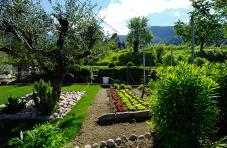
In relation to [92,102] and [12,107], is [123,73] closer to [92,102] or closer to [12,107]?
[92,102]

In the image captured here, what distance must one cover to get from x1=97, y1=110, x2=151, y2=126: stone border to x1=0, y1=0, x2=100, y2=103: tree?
11.3 ft

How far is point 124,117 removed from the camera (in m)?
12.7

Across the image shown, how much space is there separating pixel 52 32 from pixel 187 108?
11.3 meters

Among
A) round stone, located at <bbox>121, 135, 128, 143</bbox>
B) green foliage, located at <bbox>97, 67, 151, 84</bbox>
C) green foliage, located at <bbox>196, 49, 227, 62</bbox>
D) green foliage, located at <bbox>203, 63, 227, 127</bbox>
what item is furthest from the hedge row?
green foliage, located at <bbox>203, 63, 227, 127</bbox>

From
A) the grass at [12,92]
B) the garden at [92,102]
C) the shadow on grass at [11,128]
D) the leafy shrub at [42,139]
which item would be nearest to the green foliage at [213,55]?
the garden at [92,102]

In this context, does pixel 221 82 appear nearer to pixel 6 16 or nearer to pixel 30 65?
pixel 6 16

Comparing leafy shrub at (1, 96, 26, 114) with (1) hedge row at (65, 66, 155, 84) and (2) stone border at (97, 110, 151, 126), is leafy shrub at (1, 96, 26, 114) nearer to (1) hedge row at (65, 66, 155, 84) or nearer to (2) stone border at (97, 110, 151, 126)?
(2) stone border at (97, 110, 151, 126)

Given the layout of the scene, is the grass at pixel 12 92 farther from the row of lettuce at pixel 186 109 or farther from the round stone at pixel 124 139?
the row of lettuce at pixel 186 109

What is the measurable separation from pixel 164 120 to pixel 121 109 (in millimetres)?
6852

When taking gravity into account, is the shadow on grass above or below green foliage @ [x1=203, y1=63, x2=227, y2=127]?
below

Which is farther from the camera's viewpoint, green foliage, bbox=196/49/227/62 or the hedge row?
green foliage, bbox=196/49/227/62

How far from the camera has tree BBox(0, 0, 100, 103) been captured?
600 inches

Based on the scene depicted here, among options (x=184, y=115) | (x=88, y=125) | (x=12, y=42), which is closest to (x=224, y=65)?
(x=184, y=115)

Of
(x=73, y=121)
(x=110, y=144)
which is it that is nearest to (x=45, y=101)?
(x=73, y=121)
